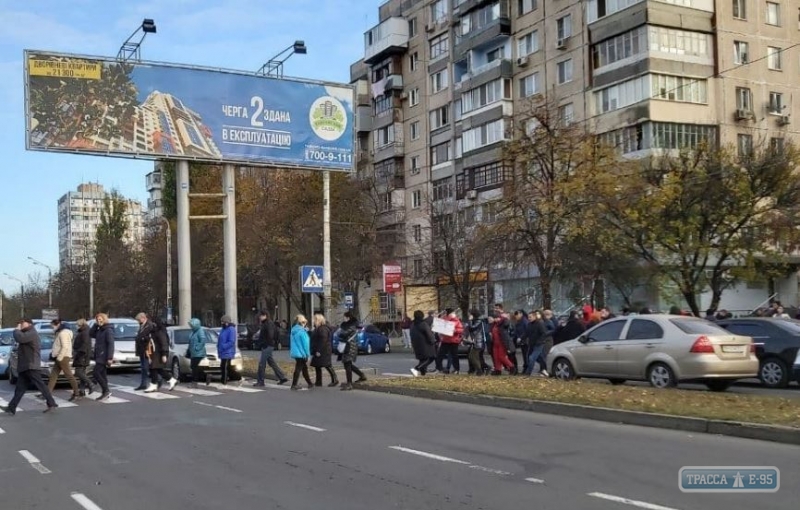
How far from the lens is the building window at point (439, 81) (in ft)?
196

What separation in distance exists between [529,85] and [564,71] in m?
3.42

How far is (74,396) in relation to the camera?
17203mm

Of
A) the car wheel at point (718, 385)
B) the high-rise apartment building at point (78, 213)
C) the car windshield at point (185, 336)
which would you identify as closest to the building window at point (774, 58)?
the car wheel at point (718, 385)

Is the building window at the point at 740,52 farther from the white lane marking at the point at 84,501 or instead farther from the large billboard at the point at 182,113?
the white lane marking at the point at 84,501

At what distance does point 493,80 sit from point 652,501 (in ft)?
156

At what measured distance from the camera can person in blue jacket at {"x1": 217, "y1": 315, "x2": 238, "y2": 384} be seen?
20.3 meters

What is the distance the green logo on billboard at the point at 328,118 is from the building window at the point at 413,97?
35013 mm

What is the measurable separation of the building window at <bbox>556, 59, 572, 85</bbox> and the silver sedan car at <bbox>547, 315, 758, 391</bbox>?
107ft

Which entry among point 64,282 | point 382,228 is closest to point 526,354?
point 382,228

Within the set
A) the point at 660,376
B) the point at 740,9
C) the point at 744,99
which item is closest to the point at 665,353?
the point at 660,376

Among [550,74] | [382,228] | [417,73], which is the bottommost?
[382,228]

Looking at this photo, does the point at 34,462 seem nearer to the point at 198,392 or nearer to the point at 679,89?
the point at 198,392

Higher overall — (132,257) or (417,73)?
(417,73)

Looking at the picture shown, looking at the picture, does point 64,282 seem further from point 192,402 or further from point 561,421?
point 561,421
